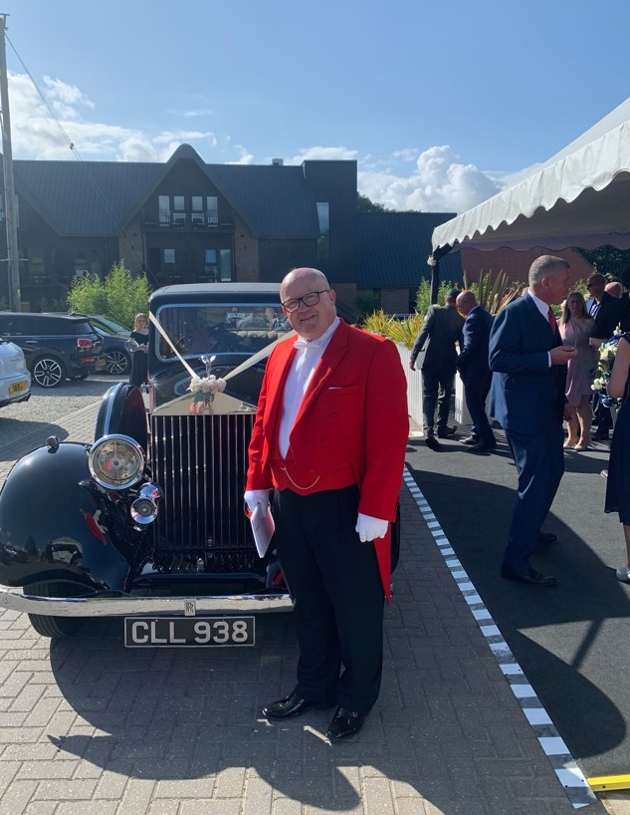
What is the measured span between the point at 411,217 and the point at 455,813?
133 feet

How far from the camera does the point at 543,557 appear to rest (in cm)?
493

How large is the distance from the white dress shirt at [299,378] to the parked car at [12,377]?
27.2 ft

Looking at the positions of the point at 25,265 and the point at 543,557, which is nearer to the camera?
the point at 543,557

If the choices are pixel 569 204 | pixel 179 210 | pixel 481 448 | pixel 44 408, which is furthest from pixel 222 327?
pixel 179 210

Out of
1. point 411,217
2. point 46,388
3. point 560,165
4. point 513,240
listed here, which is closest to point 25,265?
point 411,217

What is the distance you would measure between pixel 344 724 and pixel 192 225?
35870mm

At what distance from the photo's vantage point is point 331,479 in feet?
9.00

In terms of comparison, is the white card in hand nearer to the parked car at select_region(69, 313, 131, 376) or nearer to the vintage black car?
the vintage black car

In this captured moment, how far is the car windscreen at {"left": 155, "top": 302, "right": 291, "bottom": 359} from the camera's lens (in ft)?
16.5

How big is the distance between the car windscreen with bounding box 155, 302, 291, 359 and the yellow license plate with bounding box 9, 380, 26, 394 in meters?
5.98

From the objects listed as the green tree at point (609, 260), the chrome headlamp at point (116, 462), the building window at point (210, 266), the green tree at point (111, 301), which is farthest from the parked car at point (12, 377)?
the green tree at point (609, 260)

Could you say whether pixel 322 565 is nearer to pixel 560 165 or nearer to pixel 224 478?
pixel 224 478

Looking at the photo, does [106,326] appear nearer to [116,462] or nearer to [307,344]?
[116,462]

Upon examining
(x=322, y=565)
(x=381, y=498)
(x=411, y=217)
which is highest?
(x=411, y=217)
